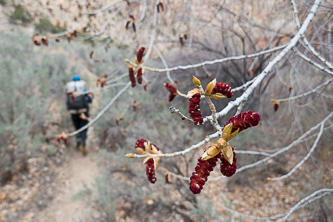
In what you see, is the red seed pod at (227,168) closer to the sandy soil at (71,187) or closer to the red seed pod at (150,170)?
the red seed pod at (150,170)

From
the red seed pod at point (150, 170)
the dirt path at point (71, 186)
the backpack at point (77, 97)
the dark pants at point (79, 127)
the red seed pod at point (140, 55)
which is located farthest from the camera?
the dark pants at point (79, 127)

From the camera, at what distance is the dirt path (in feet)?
11.7

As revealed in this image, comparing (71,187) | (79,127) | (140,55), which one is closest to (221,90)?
(140,55)

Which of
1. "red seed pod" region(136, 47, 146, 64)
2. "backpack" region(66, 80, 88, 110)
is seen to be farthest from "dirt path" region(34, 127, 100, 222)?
"red seed pod" region(136, 47, 146, 64)

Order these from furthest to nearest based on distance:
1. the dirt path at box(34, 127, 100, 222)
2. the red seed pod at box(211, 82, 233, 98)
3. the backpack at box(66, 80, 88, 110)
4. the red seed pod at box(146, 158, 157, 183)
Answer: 1. the backpack at box(66, 80, 88, 110)
2. the dirt path at box(34, 127, 100, 222)
3. the red seed pod at box(146, 158, 157, 183)
4. the red seed pod at box(211, 82, 233, 98)

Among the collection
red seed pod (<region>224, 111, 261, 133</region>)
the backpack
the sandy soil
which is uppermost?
red seed pod (<region>224, 111, 261, 133</region>)

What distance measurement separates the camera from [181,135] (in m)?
3.86

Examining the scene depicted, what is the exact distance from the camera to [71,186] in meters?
4.21

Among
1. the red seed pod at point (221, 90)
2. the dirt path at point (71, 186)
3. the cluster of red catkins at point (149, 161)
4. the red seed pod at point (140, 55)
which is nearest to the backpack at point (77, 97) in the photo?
the dirt path at point (71, 186)

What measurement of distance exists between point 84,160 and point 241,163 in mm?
2980

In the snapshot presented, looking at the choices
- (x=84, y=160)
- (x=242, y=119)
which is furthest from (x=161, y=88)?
(x=242, y=119)

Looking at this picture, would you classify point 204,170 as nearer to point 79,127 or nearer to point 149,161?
point 149,161

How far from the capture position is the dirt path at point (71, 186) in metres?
3.57

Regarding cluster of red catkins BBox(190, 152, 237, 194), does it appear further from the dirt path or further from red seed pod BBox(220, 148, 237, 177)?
the dirt path
